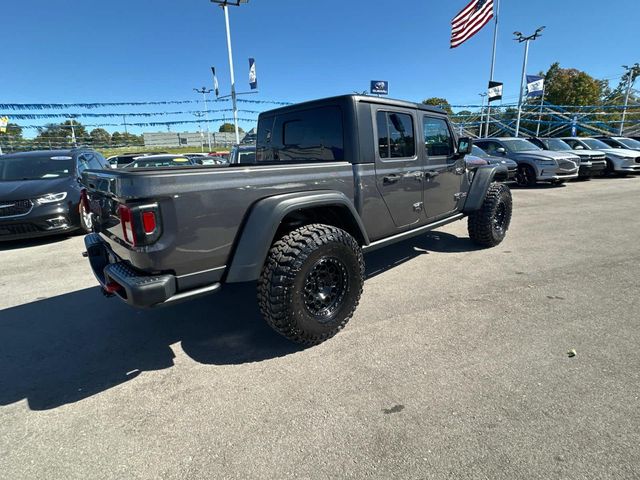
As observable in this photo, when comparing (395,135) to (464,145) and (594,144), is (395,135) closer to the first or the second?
(464,145)

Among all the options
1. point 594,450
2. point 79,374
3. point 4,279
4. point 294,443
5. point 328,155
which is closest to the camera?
point 594,450

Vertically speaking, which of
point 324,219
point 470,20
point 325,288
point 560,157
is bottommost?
point 325,288

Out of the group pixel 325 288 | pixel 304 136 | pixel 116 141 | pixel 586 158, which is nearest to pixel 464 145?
pixel 304 136

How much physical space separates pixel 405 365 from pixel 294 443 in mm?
1004

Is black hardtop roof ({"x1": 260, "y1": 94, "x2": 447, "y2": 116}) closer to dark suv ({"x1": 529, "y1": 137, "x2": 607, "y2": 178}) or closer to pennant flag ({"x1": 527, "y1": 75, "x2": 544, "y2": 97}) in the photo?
dark suv ({"x1": 529, "y1": 137, "x2": 607, "y2": 178})

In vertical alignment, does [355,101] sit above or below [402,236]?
above

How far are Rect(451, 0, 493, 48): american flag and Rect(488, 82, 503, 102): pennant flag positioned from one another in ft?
18.6

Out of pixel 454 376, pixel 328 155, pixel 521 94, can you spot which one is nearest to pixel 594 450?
pixel 454 376

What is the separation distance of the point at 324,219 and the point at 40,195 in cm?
539

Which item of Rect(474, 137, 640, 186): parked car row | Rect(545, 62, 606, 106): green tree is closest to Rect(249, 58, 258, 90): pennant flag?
Rect(474, 137, 640, 186): parked car row

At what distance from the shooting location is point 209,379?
7.90 feet

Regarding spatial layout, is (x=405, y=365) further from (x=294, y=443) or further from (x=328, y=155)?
(x=328, y=155)

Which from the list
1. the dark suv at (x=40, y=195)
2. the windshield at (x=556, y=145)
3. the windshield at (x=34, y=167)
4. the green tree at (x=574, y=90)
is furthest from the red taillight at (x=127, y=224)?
the green tree at (x=574, y=90)

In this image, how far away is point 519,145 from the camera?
481 inches
